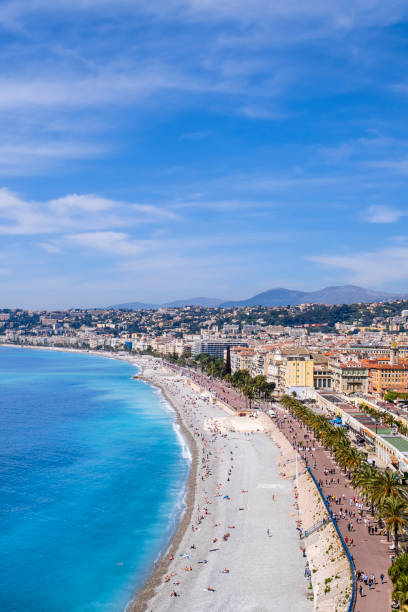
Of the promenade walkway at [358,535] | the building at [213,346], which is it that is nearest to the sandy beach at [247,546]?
the promenade walkway at [358,535]

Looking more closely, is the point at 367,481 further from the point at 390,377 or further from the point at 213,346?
the point at 213,346

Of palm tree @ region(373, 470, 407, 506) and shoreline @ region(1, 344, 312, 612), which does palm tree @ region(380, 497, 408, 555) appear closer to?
palm tree @ region(373, 470, 407, 506)

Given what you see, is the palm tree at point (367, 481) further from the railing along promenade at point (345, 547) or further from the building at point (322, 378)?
the building at point (322, 378)

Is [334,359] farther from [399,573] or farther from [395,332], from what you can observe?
[395,332]

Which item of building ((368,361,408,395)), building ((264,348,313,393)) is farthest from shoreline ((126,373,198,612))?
building ((264,348,313,393))

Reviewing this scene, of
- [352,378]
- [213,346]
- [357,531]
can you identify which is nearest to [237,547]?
[357,531]
